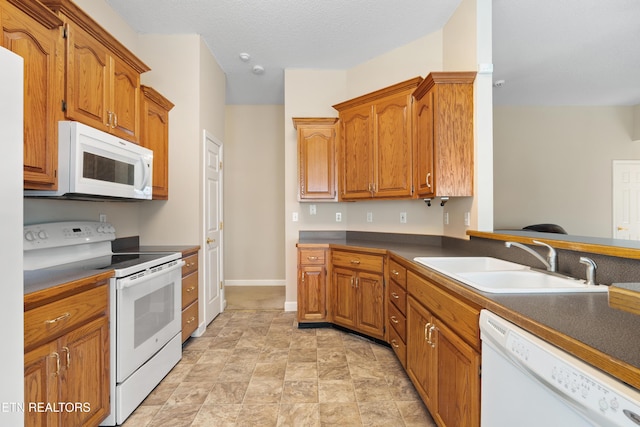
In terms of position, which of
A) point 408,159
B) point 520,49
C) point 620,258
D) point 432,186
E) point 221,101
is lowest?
point 620,258

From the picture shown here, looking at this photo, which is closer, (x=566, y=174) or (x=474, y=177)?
(x=474, y=177)

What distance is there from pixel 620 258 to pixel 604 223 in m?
5.00

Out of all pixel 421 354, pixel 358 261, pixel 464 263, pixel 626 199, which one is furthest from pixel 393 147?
pixel 626 199

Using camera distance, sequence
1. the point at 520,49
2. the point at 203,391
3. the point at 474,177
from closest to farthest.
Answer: the point at 203,391 → the point at 474,177 → the point at 520,49

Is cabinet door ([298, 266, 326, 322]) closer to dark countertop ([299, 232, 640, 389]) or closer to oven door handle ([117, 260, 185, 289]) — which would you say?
oven door handle ([117, 260, 185, 289])

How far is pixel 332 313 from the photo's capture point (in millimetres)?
3027

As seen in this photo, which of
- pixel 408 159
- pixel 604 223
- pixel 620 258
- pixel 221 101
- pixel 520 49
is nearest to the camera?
pixel 620 258

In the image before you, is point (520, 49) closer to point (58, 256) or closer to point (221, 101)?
point (221, 101)

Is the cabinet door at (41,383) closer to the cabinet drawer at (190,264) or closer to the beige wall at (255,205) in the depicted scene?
the cabinet drawer at (190,264)

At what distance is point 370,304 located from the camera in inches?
106

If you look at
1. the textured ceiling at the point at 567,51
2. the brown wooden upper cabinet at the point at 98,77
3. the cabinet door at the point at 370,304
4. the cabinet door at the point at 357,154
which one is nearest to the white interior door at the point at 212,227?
the brown wooden upper cabinet at the point at 98,77

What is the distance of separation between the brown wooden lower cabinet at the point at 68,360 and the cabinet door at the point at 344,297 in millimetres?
1917

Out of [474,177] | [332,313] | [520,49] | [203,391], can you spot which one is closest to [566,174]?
[520,49]

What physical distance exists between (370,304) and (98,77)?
2.70 meters
